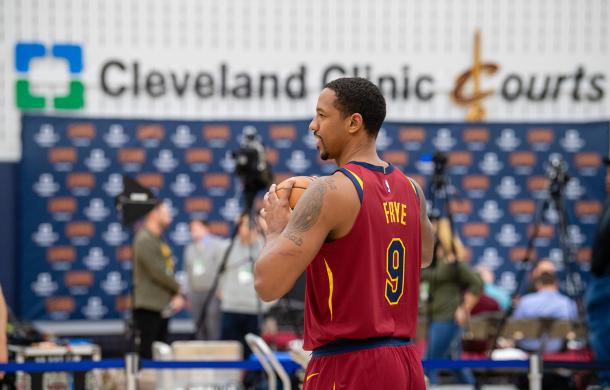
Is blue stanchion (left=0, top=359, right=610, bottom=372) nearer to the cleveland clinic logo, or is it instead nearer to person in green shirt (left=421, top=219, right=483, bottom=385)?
person in green shirt (left=421, top=219, right=483, bottom=385)

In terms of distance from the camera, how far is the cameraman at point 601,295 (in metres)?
6.66

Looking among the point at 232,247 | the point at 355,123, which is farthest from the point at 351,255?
the point at 232,247

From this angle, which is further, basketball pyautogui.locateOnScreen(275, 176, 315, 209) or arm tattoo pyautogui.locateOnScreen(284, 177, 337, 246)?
basketball pyautogui.locateOnScreen(275, 176, 315, 209)

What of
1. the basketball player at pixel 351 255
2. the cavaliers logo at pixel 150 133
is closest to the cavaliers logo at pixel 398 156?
the cavaliers logo at pixel 150 133

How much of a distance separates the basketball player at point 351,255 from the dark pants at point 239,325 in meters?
6.26

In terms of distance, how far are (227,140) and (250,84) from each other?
2.65 feet

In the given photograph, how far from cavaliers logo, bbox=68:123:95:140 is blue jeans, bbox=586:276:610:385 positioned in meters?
7.30

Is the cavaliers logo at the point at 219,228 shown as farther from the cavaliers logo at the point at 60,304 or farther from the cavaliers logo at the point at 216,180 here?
the cavaliers logo at the point at 60,304

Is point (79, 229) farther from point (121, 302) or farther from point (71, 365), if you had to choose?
point (71, 365)

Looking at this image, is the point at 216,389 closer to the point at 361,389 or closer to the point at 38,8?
the point at 361,389

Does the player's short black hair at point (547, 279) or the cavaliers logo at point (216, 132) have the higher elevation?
the cavaliers logo at point (216, 132)


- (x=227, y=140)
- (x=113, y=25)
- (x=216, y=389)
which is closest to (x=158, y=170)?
(x=227, y=140)

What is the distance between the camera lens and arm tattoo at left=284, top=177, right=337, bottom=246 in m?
3.31

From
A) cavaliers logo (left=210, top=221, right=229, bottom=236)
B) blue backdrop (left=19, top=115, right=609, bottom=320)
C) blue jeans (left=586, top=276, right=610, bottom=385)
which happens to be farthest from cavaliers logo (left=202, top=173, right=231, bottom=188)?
blue jeans (left=586, top=276, right=610, bottom=385)
